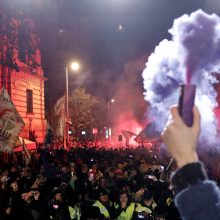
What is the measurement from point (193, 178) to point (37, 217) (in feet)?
22.1

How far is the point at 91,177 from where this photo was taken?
12.9m

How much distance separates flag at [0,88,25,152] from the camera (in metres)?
10.8

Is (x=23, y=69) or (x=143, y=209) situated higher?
(x=23, y=69)

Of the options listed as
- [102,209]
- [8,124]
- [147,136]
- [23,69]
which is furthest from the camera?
[147,136]

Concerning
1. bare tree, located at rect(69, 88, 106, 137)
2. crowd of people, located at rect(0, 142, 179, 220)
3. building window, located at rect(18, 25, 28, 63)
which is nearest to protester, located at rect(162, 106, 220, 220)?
crowd of people, located at rect(0, 142, 179, 220)

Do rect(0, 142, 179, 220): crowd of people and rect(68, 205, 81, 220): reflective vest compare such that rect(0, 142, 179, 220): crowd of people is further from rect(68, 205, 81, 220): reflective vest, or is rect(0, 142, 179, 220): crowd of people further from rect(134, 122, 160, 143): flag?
rect(134, 122, 160, 143): flag

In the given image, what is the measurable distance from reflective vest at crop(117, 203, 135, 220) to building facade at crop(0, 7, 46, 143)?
16770mm

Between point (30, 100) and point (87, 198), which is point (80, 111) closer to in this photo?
point (30, 100)

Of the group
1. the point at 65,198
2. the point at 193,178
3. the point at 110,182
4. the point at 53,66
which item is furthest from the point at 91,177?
the point at 53,66

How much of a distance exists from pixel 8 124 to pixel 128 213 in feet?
14.1

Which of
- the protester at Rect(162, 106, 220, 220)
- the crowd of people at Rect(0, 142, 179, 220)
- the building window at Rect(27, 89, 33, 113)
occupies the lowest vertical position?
the crowd of people at Rect(0, 142, 179, 220)

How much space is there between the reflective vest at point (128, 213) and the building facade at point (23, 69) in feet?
55.0

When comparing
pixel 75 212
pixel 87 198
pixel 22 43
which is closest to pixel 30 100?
pixel 22 43

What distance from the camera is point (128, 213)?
28.8 ft
